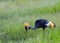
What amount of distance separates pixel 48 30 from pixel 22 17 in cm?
140

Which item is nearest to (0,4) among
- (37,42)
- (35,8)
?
(35,8)

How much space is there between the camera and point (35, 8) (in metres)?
6.70

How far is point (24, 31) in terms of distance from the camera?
4859 millimetres

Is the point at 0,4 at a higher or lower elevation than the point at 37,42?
higher

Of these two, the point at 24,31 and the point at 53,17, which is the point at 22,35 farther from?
the point at 53,17

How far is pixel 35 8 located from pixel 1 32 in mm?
1884

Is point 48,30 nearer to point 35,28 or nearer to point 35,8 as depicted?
point 35,28

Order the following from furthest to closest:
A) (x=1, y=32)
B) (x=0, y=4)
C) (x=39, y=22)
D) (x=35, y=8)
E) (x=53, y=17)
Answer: (x=0, y=4), (x=35, y=8), (x=53, y=17), (x=1, y=32), (x=39, y=22)

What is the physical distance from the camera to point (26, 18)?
581 centimetres

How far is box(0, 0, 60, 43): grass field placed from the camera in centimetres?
451

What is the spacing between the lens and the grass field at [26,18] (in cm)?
451

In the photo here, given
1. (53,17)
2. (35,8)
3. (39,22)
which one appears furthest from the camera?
(35,8)

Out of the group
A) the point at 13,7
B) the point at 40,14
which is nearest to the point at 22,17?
the point at 40,14

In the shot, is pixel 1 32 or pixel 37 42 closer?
pixel 37 42
